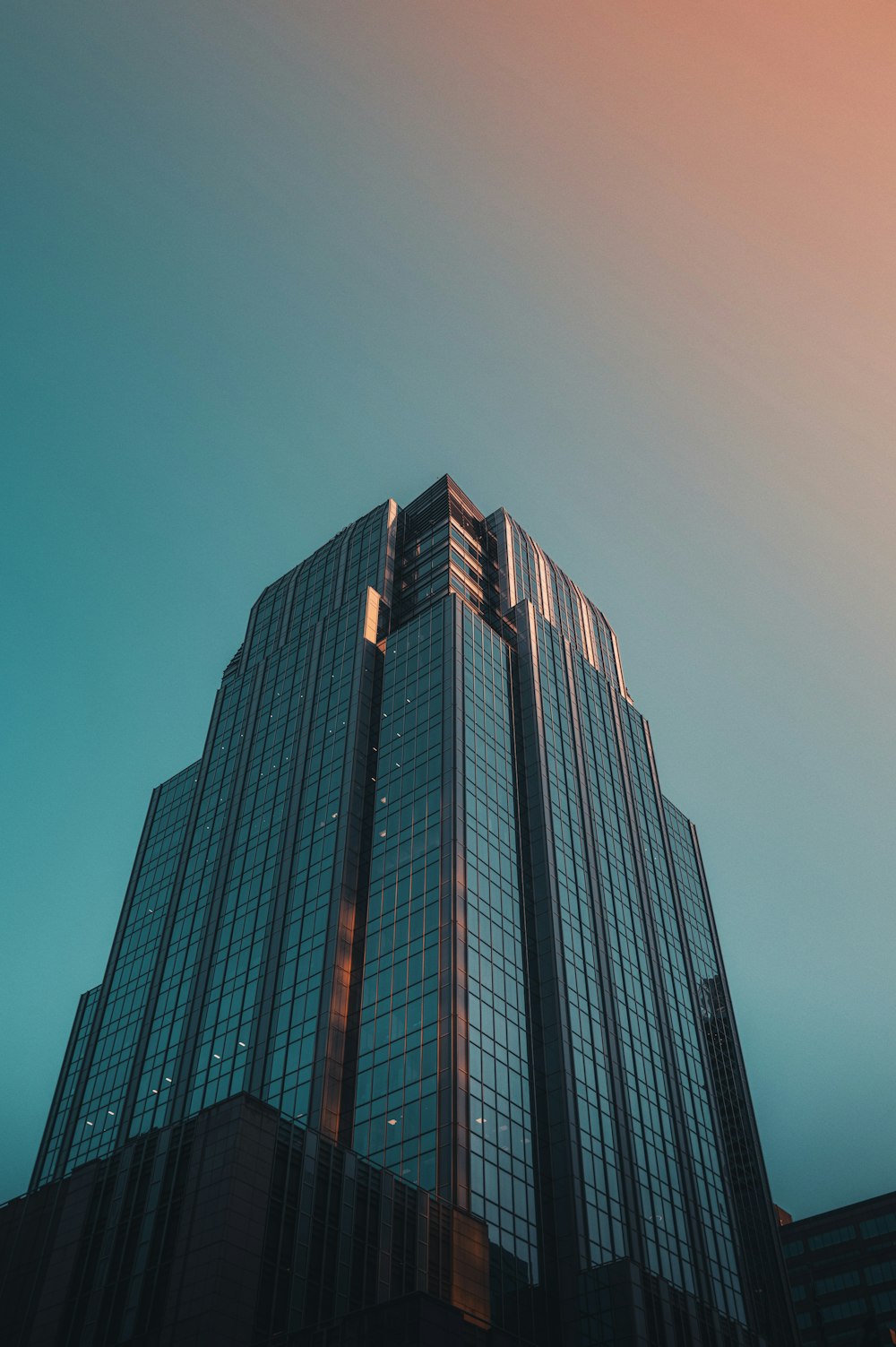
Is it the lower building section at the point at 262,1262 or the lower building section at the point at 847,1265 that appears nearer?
the lower building section at the point at 262,1262

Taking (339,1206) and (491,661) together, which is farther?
(491,661)

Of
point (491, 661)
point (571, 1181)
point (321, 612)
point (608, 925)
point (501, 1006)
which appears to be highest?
point (321, 612)

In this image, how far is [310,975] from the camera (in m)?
77.9

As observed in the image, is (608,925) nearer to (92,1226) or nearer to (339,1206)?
(339,1206)

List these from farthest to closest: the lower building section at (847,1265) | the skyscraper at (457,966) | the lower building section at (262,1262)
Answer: the lower building section at (847,1265) < the skyscraper at (457,966) < the lower building section at (262,1262)

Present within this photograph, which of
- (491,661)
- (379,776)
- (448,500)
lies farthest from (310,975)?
(448,500)

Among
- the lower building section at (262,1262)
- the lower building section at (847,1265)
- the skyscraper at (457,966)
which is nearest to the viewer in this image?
the lower building section at (262,1262)

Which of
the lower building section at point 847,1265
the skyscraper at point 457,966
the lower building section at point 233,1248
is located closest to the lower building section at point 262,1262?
the lower building section at point 233,1248

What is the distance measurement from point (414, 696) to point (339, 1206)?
46.3 metres

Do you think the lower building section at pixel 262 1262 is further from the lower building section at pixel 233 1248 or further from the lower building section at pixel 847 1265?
the lower building section at pixel 847 1265

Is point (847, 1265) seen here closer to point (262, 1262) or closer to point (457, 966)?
point (457, 966)

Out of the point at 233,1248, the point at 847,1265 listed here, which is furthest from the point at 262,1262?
the point at 847,1265

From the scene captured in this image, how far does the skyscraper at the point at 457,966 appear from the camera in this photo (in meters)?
65.3

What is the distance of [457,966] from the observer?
235 feet
